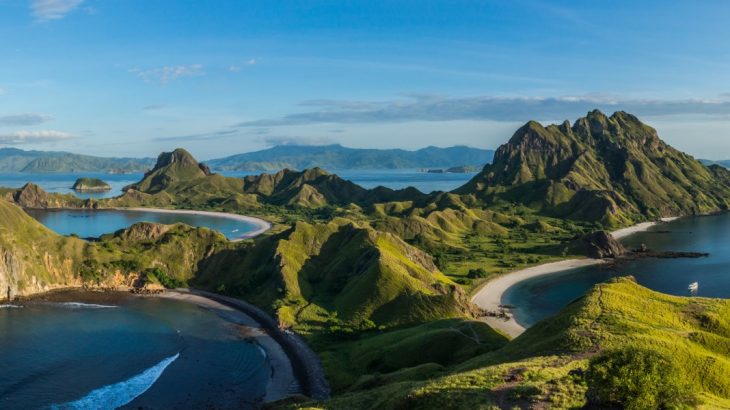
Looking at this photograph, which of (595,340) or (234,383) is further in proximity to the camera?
(234,383)

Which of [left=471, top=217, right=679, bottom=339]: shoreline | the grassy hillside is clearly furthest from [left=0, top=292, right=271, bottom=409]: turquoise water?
[left=471, top=217, right=679, bottom=339]: shoreline

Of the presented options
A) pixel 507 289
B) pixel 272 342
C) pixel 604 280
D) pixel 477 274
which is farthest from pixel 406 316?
pixel 604 280

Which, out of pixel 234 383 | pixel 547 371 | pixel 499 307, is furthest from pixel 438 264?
pixel 547 371

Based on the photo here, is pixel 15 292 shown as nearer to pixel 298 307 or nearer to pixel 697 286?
pixel 298 307

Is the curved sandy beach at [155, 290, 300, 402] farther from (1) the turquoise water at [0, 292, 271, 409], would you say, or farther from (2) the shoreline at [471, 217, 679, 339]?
(2) the shoreline at [471, 217, 679, 339]

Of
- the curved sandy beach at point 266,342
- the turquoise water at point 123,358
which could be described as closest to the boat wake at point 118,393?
the turquoise water at point 123,358

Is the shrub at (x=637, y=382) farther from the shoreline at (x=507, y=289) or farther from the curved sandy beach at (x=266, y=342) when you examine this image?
the shoreline at (x=507, y=289)

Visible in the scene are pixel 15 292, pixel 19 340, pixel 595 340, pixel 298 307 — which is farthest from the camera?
pixel 15 292
